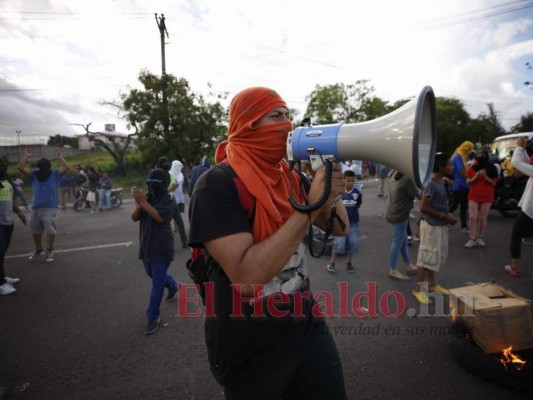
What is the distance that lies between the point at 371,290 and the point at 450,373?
1544 mm

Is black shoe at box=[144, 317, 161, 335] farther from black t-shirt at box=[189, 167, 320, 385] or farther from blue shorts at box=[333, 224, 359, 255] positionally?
blue shorts at box=[333, 224, 359, 255]

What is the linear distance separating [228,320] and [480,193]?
18.8 ft

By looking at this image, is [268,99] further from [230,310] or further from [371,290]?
[371,290]

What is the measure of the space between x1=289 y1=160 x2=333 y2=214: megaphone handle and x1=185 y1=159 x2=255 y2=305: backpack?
166mm

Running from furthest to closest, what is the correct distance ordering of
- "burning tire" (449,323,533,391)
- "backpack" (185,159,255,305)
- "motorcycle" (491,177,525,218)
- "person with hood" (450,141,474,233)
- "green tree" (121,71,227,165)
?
"green tree" (121,71,227,165), "motorcycle" (491,177,525,218), "person with hood" (450,141,474,233), "burning tire" (449,323,533,391), "backpack" (185,159,255,305)

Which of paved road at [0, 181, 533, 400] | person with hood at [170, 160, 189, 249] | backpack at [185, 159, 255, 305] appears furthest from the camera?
person with hood at [170, 160, 189, 249]

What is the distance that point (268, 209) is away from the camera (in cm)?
119

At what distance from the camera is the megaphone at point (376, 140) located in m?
1.12

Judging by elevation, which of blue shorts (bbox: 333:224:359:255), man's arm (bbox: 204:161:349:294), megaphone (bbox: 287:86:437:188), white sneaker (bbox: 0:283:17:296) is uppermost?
megaphone (bbox: 287:86:437:188)

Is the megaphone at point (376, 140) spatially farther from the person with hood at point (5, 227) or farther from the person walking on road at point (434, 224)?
the person with hood at point (5, 227)

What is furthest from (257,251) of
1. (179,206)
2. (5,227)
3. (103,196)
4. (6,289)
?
(103,196)

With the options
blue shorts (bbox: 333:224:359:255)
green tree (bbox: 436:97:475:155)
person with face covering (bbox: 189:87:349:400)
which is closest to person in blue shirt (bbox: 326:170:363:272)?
blue shorts (bbox: 333:224:359:255)

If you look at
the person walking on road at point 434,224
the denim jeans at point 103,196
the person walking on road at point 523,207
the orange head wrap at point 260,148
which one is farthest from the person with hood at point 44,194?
the person walking on road at point 523,207

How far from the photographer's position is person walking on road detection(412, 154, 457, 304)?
3.63 m
